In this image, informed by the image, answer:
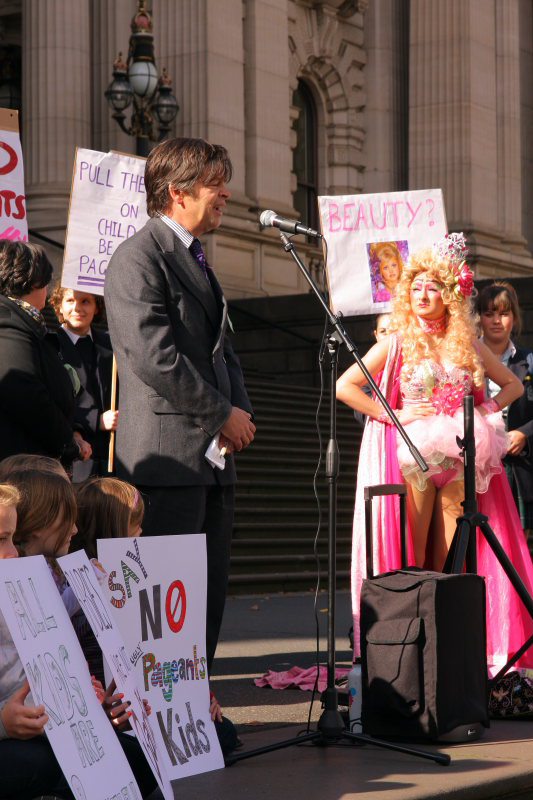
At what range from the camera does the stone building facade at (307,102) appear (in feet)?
69.4

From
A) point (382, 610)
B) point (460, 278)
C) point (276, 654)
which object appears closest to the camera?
point (382, 610)

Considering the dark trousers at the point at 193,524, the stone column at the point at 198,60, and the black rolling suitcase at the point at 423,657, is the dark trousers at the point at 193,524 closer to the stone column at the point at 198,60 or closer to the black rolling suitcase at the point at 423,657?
the black rolling suitcase at the point at 423,657

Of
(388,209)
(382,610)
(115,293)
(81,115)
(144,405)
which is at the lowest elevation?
(382,610)

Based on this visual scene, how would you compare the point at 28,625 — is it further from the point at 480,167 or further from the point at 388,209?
the point at 480,167

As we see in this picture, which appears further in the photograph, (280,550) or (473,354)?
(280,550)

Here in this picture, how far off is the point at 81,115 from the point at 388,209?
13.5 m

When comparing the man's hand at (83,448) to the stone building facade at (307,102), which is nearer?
the man's hand at (83,448)

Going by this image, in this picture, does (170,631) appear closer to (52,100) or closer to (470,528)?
(470,528)

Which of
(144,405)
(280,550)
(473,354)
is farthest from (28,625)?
(280,550)

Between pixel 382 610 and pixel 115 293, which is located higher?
pixel 115 293

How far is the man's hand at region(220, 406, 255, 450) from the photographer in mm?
5527

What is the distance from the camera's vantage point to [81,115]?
21.3 metres

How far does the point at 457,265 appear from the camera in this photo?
22.8ft

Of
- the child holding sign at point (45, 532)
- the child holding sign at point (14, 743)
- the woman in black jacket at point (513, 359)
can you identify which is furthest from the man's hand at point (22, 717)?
the woman in black jacket at point (513, 359)
